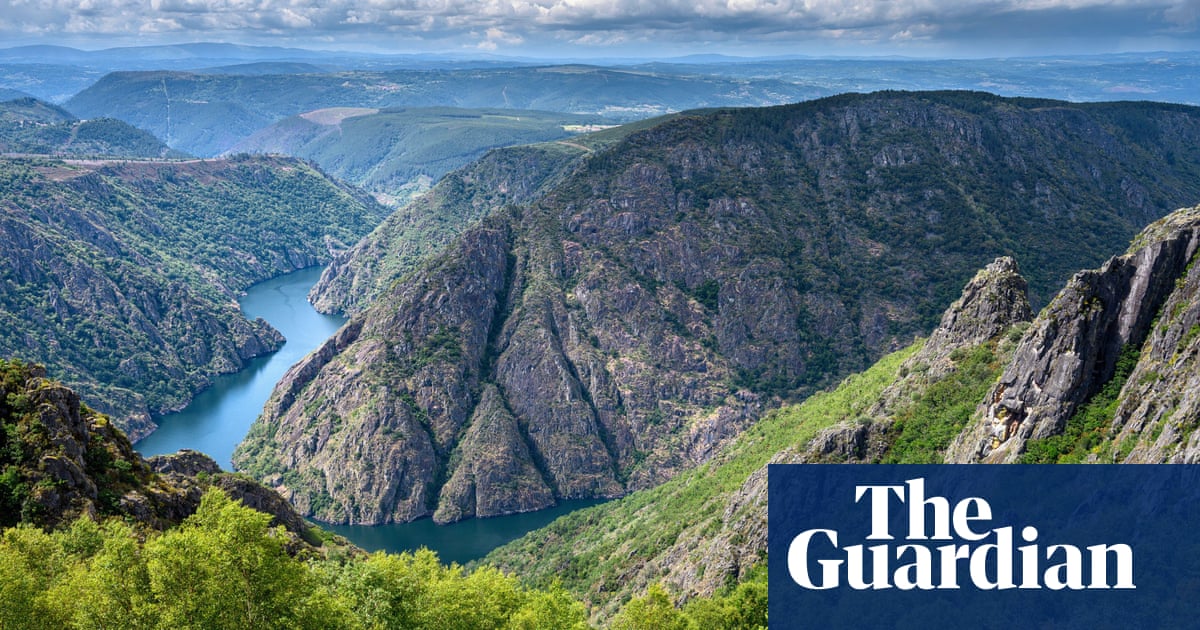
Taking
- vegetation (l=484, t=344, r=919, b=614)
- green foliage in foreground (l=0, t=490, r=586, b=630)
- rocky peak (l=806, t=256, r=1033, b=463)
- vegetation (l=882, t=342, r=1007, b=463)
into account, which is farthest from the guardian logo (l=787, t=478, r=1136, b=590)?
rocky peak (l=806, t=256, r=1033, b=463)

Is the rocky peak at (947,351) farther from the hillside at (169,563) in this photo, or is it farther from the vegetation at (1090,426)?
the hillside at (169,563)

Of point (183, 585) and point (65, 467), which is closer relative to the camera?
point (183, 585)

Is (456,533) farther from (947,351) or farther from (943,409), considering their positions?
(943,409)

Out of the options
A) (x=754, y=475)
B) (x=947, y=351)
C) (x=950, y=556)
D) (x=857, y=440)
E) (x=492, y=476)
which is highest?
(x=950, y=556)

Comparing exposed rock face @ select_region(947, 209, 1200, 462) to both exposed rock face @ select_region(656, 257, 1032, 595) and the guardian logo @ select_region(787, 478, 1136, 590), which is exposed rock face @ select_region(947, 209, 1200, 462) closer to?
the guardian logo @ select_region(787, 478, 1136, 590)

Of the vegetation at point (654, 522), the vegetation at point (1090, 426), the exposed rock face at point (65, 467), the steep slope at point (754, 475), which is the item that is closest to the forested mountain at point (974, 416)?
the vegetation at point (1090, 426)

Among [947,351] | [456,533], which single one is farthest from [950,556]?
[456,533]
